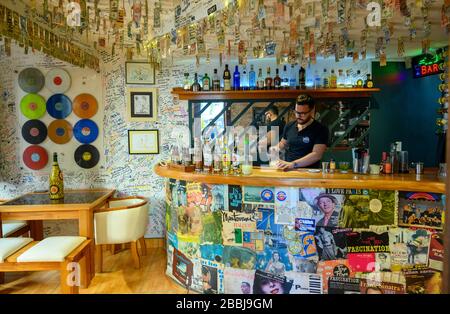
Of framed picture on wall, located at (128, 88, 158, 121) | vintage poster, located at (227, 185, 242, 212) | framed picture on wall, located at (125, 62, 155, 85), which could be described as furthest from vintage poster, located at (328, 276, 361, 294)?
framed picture on wall, located at (125, 62, 155, 85)

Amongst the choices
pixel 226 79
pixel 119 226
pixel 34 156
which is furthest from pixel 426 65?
pixel 34 156

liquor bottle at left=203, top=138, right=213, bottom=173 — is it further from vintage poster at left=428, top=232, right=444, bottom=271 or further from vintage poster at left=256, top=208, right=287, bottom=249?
vintage poster at left=428, top=232, right=444, bottom=271

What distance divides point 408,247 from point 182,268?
1.93m

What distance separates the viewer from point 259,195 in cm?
260

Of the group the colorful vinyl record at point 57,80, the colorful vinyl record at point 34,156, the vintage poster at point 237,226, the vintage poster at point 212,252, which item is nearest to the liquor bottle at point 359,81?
the vintage poster at point 237,226

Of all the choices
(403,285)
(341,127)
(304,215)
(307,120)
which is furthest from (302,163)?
(341,127)

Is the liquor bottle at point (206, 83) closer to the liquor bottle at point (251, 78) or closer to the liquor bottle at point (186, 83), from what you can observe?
the liquor bottle at point (186, 83)

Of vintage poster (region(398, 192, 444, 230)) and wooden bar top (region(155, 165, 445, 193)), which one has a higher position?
wooden bar top (region(155, 165, 445, 193))

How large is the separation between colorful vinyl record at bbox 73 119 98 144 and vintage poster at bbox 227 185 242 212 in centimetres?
254

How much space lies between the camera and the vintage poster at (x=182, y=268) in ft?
9.80

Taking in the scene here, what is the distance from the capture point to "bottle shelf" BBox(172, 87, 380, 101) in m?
4.49

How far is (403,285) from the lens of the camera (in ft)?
7.72

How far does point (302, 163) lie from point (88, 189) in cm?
287

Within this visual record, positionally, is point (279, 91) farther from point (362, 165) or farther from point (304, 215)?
point (304, 215)
